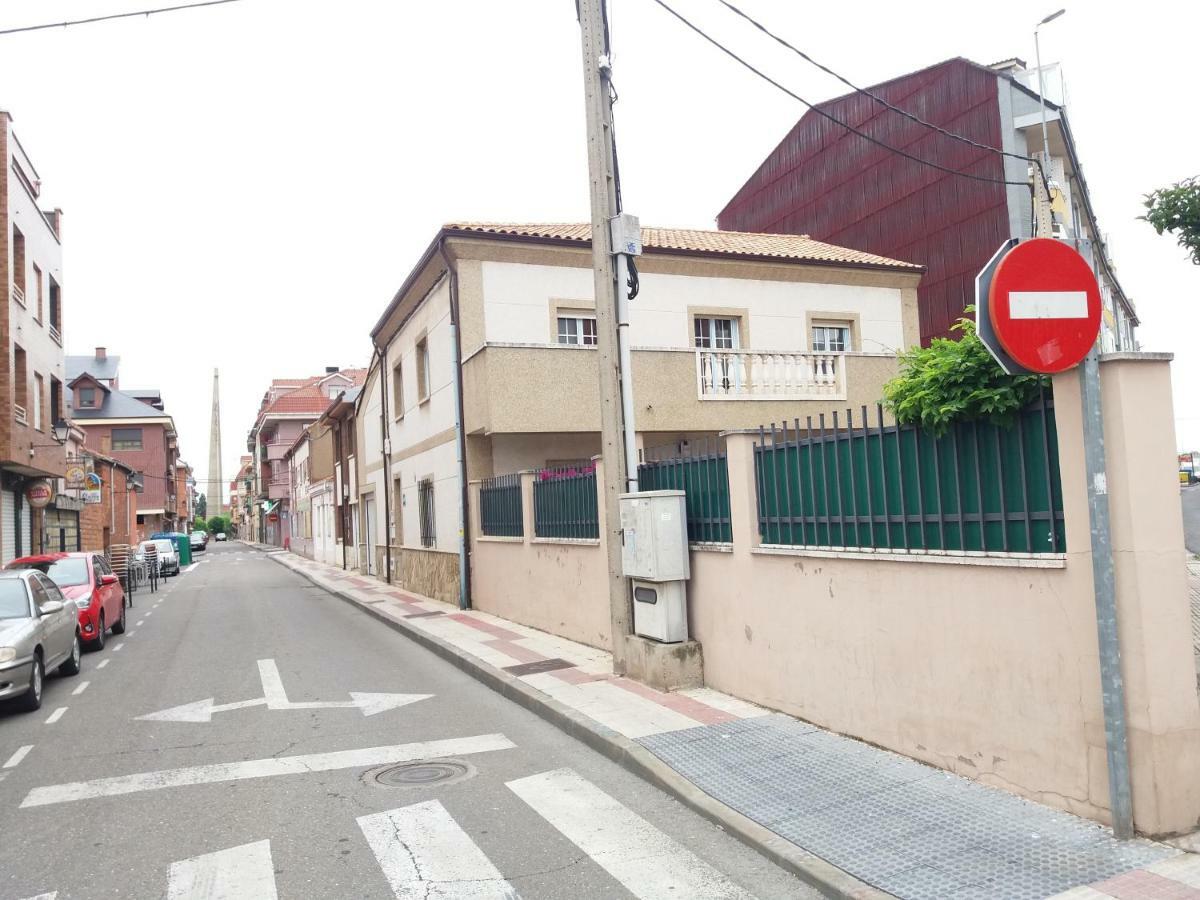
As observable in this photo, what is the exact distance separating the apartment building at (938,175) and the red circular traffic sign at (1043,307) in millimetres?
18594

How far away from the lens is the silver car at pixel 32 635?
27.9ft

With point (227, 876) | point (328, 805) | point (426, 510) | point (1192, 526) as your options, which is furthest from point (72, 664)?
point (1192, 526)

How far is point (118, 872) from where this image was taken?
453cm

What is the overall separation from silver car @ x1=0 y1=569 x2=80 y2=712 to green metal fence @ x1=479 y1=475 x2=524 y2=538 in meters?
5.92

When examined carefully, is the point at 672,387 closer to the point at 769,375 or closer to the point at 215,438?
the point at 769,375

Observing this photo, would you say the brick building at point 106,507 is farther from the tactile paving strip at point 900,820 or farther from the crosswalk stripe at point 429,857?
the tactile paving strip at point 900,820

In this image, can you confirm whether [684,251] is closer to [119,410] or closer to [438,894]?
[438,894]

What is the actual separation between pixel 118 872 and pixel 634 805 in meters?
2.81

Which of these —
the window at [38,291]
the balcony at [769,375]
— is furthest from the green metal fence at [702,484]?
the window at [38,291]

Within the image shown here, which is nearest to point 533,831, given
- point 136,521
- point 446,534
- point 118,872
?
point 118,872

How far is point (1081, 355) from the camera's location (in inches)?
164

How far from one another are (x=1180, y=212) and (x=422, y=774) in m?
11.0

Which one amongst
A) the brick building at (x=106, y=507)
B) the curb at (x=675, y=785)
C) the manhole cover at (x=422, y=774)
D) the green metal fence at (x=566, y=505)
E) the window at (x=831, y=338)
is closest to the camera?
the curb at (x=675, y=785)

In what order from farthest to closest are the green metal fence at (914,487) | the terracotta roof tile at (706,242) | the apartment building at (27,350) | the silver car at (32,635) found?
the apartment building at (27,350) < the terracotta roof tile at (706,242) < the silver car at (32,635) < the green metal fence at (914,487)
